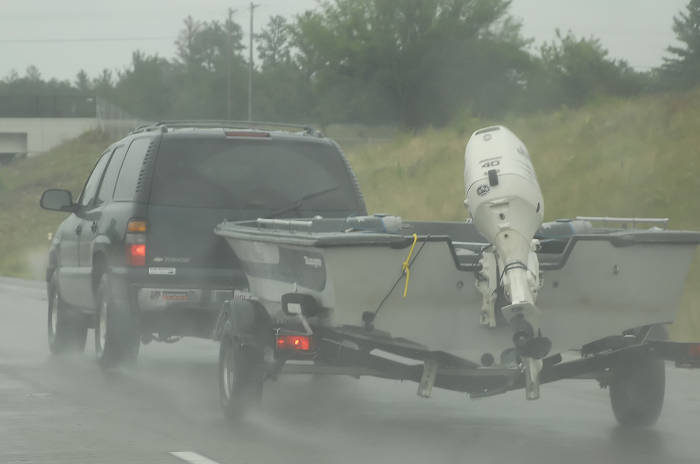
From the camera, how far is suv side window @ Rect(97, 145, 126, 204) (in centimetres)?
1406

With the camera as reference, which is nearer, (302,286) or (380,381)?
(302,286)

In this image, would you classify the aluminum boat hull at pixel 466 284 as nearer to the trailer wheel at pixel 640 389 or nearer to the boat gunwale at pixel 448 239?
the boat gunwale at pixel 448 239

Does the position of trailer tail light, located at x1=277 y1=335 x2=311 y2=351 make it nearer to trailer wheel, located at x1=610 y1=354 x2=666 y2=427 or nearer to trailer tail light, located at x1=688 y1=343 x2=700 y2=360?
trailer wheel, located at x1=610 y1=354 x2=666 y2=427

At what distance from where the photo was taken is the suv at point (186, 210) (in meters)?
12.5

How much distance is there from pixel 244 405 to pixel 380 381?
3.18 metres

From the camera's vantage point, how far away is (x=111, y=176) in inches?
562

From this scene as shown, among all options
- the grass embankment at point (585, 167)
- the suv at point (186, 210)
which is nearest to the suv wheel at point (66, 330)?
the suv at point (186, 210)

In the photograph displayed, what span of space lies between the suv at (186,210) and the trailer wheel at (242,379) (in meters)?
1.91

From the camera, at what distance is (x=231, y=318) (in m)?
10.6

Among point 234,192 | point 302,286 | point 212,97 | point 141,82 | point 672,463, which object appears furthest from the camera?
point 141,82

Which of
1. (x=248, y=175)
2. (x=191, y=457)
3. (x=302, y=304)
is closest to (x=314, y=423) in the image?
(x=302, y=304)

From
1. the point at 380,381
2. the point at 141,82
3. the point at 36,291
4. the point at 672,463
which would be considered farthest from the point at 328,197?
the point at 141,82

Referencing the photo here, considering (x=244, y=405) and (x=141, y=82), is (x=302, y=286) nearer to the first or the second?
(x=244, y=405)

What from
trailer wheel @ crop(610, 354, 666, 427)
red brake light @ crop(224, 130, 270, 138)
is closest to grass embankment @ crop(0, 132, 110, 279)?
red brake light @ crop(224, 130, 270, 138)
